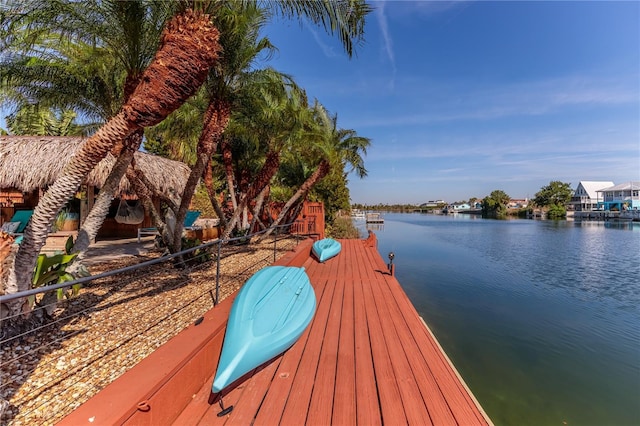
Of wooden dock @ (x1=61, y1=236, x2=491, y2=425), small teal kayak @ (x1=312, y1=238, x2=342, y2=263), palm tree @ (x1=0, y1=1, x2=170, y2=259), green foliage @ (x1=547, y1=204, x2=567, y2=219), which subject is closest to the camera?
wooden dock @ (x1=61, y1=236, x2=491, y2=425)

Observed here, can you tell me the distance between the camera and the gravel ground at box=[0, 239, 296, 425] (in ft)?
7.38

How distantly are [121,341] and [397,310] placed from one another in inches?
140

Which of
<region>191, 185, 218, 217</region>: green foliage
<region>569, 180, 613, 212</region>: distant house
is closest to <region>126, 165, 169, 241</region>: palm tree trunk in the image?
<region>191, 185, 218, 217</region>: green foliage

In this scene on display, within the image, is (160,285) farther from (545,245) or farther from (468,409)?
(545,245)

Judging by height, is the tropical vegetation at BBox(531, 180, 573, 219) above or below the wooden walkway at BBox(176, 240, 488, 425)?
above

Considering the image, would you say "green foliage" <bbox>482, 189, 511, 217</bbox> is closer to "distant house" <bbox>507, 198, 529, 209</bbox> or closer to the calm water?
"distant house" <bbox>507, 198, 529, 209</bbox>

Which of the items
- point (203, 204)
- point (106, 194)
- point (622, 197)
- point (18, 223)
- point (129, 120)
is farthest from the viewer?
point (622, 197)

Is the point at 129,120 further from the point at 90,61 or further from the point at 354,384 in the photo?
the point at 90,61

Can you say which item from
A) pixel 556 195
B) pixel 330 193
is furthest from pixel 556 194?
pixel 330 193

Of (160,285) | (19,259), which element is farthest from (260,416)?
(160,285)

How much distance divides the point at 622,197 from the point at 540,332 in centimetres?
7795

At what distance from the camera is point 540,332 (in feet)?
23.0

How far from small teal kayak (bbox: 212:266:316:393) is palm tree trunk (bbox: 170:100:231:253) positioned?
2778 mm

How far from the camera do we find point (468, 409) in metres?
2.32
